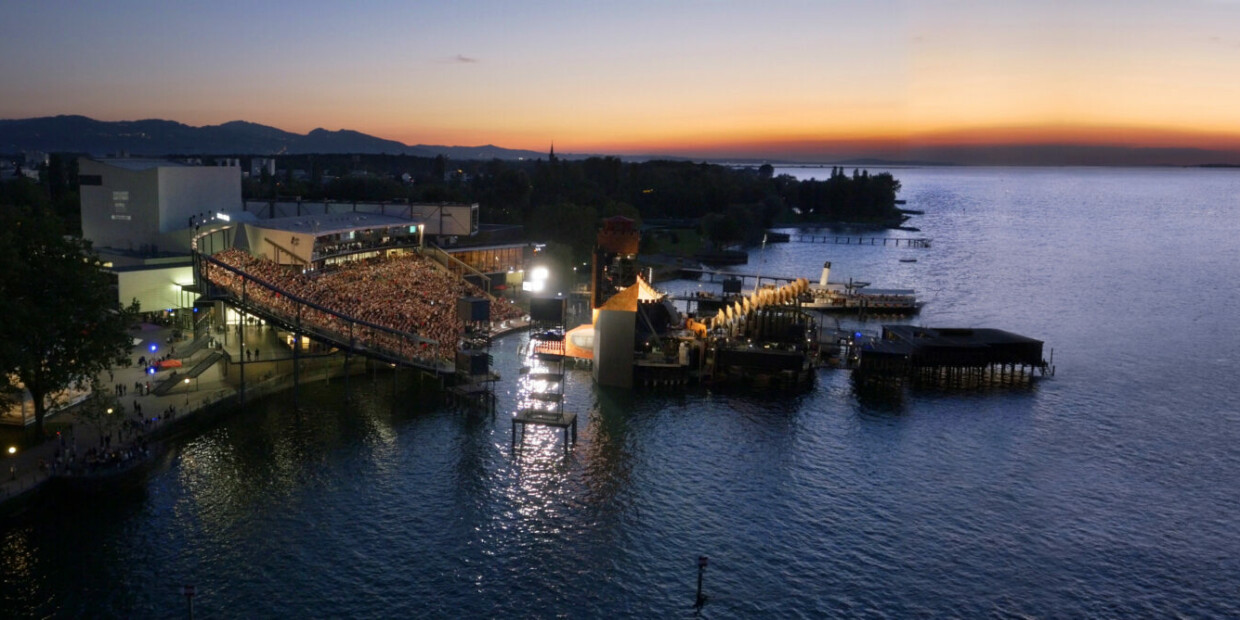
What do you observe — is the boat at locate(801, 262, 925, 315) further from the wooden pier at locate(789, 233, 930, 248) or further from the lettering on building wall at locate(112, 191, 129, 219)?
the wooden pier at locate(789, 233, 930, 248)

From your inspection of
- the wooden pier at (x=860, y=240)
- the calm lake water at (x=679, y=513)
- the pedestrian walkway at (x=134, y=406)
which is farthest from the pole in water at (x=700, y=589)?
the wooden pier at (x=860, y=240)

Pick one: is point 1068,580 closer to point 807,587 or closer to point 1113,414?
point 807,587

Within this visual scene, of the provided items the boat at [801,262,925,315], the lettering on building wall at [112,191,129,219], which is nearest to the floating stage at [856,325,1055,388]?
the boat at [801,262,925,315]

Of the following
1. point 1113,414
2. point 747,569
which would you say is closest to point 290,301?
point 747,569

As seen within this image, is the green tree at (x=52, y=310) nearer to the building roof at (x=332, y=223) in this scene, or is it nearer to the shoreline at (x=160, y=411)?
the shoreline at (x=160, y=411)

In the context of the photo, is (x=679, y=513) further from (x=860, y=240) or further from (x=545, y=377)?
(x=860, y=240)

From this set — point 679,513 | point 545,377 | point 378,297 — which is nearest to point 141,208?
point 378,297

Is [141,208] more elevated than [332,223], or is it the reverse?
[141,208]
